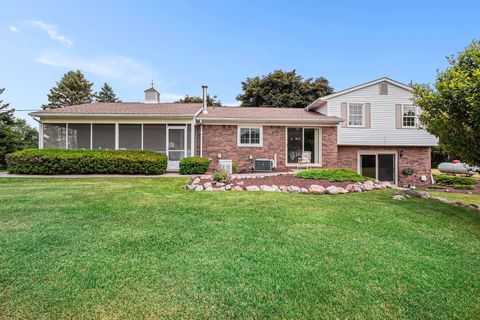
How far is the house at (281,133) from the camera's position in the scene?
13.3 metres

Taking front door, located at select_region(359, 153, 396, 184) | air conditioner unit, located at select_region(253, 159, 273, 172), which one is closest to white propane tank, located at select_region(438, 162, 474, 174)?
front door, located at select_region(359, 153, 396, 184)

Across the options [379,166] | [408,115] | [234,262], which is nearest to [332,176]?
[234,262]

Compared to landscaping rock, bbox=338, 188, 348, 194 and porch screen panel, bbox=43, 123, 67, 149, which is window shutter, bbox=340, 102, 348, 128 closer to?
landscaping rock, bbox=338, 188, 348, 194

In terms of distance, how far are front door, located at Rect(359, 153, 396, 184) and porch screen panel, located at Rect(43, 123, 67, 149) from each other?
18005 mm

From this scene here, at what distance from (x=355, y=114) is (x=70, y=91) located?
4269 centimetres

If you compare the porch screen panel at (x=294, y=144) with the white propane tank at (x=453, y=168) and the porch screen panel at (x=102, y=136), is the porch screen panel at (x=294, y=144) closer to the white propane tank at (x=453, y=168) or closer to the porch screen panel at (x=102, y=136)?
the porch screen panel at (x=102, y=136)

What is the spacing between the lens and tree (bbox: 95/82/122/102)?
43844 millimetres

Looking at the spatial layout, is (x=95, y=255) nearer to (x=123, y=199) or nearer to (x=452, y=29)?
(x=123, y=199)

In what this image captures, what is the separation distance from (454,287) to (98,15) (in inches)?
615

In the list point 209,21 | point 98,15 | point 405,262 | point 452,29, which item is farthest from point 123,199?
point 452,29

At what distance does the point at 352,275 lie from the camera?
9.05 feet

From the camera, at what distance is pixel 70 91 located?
3941cm

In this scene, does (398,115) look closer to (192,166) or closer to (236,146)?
(236,146)

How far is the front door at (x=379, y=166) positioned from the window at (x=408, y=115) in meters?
2.07
